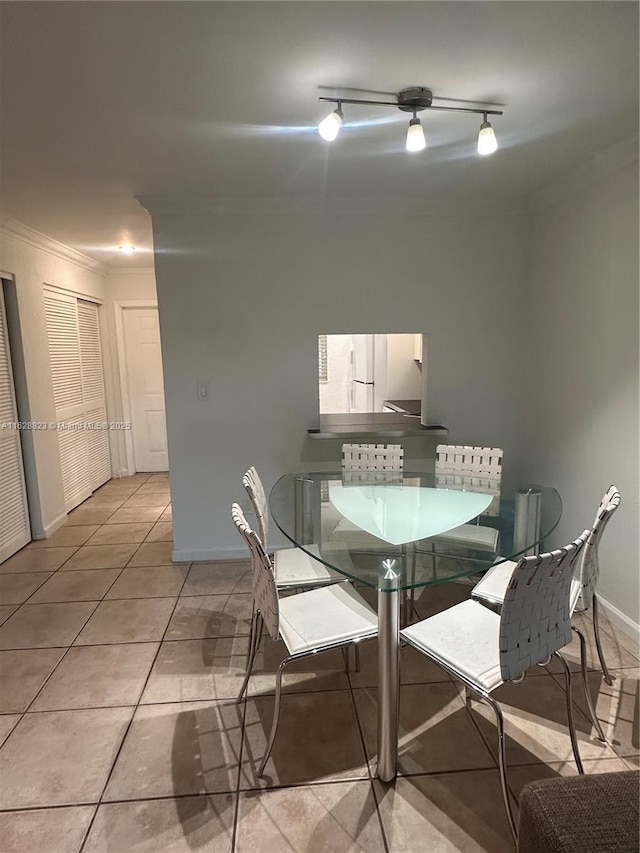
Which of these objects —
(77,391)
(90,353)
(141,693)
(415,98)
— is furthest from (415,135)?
(90,353)

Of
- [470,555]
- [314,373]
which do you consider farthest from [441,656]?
[314,373]

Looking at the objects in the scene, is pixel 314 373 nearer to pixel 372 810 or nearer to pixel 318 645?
pixel 318 645

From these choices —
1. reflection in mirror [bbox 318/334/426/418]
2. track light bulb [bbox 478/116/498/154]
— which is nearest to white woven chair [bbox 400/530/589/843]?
track light bulb [bbox 478/116/498/154]

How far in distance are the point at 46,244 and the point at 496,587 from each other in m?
4.12

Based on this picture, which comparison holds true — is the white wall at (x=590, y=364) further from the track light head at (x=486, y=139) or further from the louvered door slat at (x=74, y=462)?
the louvered door slat at (x=74, y=462)

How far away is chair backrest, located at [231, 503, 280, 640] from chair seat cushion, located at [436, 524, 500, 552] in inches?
28.9

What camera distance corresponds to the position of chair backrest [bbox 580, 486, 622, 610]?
1.68 m

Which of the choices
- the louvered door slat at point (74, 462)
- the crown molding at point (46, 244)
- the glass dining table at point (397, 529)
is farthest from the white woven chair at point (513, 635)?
the louvered door slat at point (74, 462)

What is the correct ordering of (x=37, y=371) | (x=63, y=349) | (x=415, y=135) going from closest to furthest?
(x=415, y=135) → (x=37, y=371) → (x=63, y=349)

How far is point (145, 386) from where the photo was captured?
573 cm

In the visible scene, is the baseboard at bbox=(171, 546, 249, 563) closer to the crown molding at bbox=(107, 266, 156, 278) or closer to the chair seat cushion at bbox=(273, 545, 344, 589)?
the chair seat cushion at bbox=(273, 545, 344, 589)

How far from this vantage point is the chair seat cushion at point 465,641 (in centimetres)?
150

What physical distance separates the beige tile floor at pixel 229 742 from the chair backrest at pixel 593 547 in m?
0.53

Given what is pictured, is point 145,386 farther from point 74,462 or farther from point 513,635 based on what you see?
point 513,635
